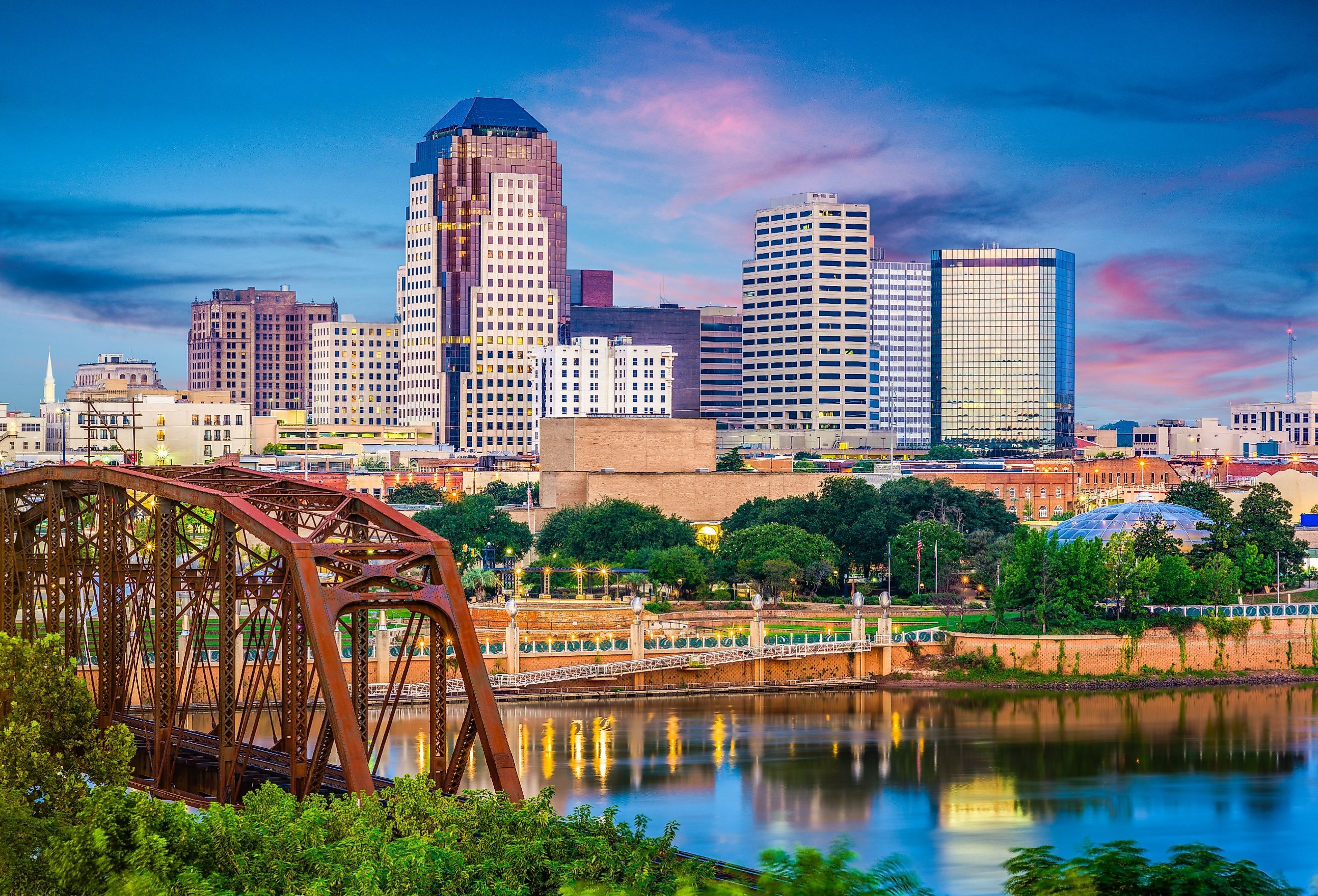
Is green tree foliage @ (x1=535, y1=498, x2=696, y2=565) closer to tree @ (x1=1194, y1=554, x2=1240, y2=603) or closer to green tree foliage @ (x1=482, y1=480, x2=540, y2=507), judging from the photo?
tree @ (x1=1194, y1=554, x2=1240, y2=603)

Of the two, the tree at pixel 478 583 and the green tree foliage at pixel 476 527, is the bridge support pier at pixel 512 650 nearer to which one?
the tree at pixel 478 583

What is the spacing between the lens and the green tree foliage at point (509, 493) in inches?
5581

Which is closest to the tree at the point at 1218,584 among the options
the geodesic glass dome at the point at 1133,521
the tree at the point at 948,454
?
the geodesic glass dome at the point at 1133,521

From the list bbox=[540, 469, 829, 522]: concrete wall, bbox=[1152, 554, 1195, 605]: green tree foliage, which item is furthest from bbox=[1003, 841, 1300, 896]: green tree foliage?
bbox=[540, 469, 829, 522]: concrete wall

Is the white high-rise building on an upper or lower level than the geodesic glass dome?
upper

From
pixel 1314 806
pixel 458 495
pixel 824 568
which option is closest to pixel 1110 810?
pixel 1314 806

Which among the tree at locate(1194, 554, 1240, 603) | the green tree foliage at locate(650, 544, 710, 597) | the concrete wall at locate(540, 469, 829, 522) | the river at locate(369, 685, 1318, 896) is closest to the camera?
the river at locate(369, 685, 1318, 896)

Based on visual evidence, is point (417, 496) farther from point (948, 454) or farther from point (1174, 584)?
point (948, 454)

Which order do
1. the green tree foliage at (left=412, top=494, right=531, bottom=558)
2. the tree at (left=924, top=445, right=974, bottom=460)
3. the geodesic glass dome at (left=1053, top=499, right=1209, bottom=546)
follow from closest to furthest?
the geodesic glass dome at (left=1053, top=499, right=1209, bottom=546) → the green tree foliage at (left=412, top=494, right=531, bottom=558) → the tree at (left=924, top=445, right=974, bottom=460)

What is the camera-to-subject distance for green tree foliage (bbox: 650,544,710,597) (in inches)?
3465

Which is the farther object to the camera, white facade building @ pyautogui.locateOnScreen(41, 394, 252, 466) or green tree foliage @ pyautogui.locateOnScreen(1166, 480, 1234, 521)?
white facade building @ pyautogui.locateOnScreen(41, 394, 252, 466)

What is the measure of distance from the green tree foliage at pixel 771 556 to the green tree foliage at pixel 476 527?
1859 centimetres

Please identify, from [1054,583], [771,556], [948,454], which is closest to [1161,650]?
[1054,583]

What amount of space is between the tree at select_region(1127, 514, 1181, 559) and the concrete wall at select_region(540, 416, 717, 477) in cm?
4406
